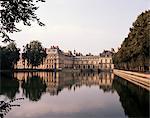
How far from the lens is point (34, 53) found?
4875 inches

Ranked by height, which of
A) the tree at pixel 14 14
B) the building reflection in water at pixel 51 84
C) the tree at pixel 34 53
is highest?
the tree at pixel 34 53

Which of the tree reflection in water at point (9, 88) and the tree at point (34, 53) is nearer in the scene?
the tree reflection in water at point (9, 88)

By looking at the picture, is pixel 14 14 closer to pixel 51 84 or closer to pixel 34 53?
pixel 51 84

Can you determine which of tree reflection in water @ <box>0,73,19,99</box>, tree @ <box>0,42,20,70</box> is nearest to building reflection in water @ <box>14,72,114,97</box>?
tree reflection in water @ <box>0,73,19,99</box>

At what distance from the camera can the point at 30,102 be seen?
2698 cm

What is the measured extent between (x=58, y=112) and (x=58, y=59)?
17700 cm

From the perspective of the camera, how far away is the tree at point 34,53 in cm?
12419

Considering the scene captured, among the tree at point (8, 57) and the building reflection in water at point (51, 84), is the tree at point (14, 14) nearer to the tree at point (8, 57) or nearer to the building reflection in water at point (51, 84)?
the building reflection in water at point (51, 84)

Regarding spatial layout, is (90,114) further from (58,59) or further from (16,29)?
(58,59)

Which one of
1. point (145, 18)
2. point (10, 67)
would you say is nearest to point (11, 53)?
point (10, 67)

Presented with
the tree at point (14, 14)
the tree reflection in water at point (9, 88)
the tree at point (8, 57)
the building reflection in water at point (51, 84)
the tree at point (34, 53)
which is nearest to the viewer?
the tree at point (14, 14)

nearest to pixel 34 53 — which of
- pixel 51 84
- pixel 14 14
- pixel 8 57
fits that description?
pixel 8 57

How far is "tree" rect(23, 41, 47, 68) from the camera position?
124 metres

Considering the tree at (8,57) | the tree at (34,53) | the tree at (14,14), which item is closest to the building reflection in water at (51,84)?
the tree at (14,14)
